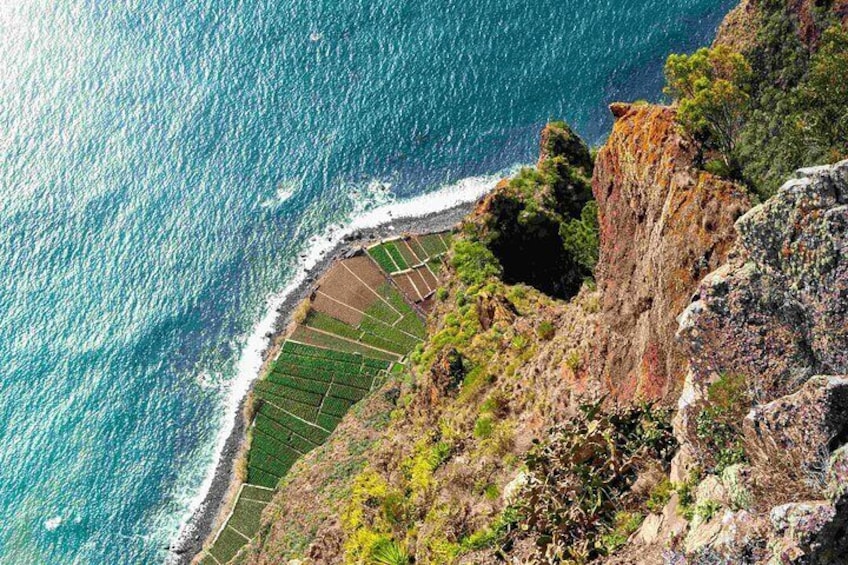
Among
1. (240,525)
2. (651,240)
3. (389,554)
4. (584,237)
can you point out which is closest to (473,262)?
(584,237)

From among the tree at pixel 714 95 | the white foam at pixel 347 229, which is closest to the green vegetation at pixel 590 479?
the tree at pixel 714 95

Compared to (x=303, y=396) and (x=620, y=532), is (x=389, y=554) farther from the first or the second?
(x=303, y=396)

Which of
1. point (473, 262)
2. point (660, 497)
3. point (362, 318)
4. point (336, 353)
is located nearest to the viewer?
point (660, 497)

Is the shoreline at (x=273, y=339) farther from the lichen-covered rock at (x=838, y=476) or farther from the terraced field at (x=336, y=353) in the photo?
the lichen-covered rock at (x=838, y=476)

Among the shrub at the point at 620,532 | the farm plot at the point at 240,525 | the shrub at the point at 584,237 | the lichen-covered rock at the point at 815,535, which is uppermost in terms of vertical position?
the shrub at the point at 584,237

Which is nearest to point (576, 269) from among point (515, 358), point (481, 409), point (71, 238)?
point (515, 358)

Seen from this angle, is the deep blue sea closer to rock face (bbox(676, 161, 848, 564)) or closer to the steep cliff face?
the steep cliff face

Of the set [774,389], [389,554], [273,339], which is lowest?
[389,554]

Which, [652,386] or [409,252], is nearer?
[652,386]
